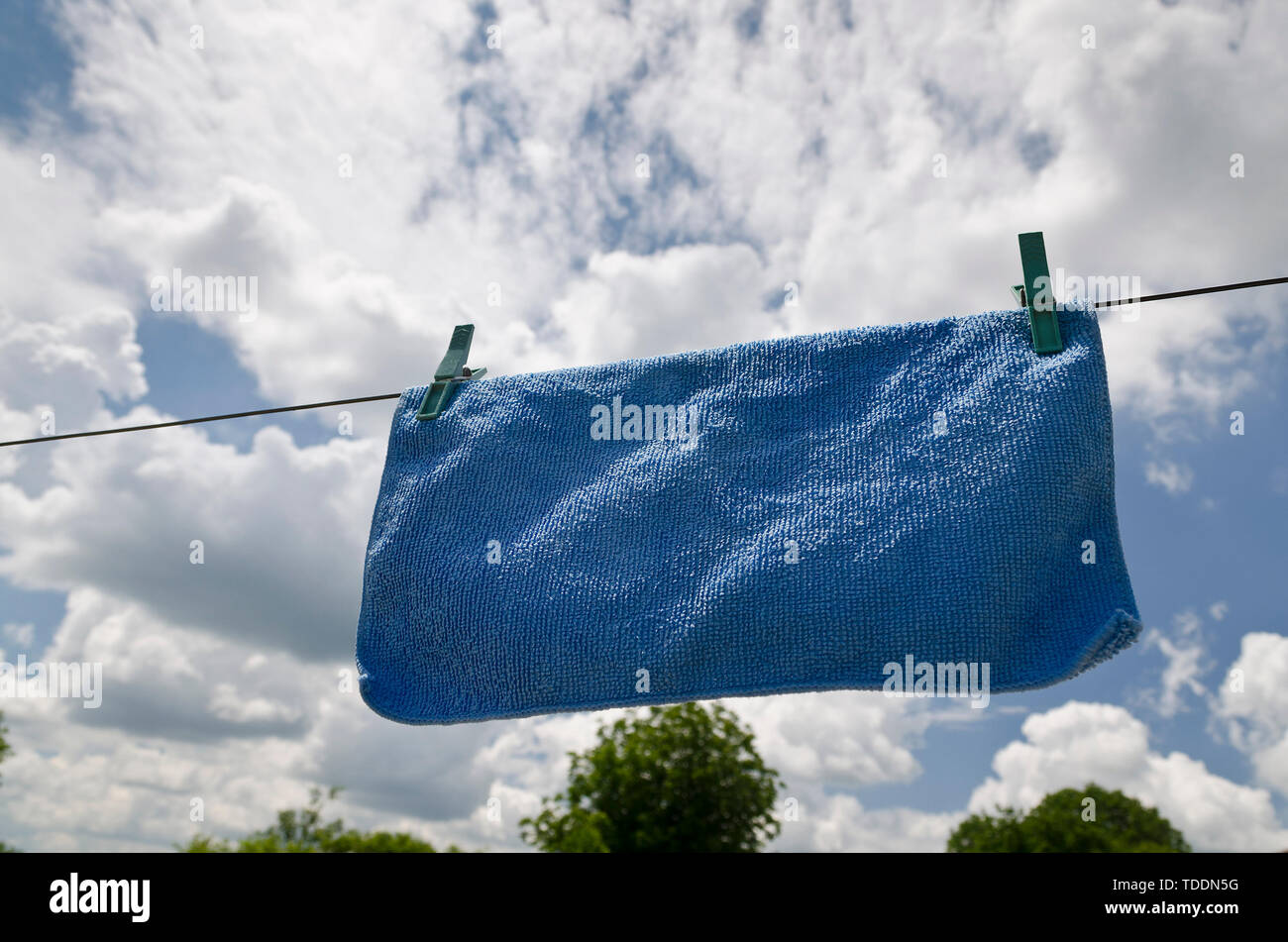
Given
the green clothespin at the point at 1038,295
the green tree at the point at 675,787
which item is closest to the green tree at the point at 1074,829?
the green tree at the point at 675,787

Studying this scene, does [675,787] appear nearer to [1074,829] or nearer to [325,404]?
[1074,829]

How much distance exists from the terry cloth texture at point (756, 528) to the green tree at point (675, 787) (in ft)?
42.2

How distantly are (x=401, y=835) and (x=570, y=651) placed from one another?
47.7 feet

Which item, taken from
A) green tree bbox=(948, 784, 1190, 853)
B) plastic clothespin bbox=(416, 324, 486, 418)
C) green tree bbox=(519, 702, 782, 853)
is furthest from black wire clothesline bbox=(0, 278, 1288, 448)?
green tree bbox=(948, 784, 1190, 853)

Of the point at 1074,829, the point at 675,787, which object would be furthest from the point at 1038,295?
the point at 1074,829

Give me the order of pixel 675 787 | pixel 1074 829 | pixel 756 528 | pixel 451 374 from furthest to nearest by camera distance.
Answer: pixel 1074 829 → pixel 675 787 → pixel 451 374 → pixel 756 528

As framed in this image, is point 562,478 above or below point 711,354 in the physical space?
below

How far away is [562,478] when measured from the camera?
5.69 ft

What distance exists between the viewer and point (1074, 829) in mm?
18984

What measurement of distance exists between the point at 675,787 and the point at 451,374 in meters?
13.3

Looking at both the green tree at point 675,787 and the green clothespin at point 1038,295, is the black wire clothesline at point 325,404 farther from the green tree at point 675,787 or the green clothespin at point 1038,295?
the green tree at point 675,787

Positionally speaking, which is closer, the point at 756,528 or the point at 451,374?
the point at 756,528
